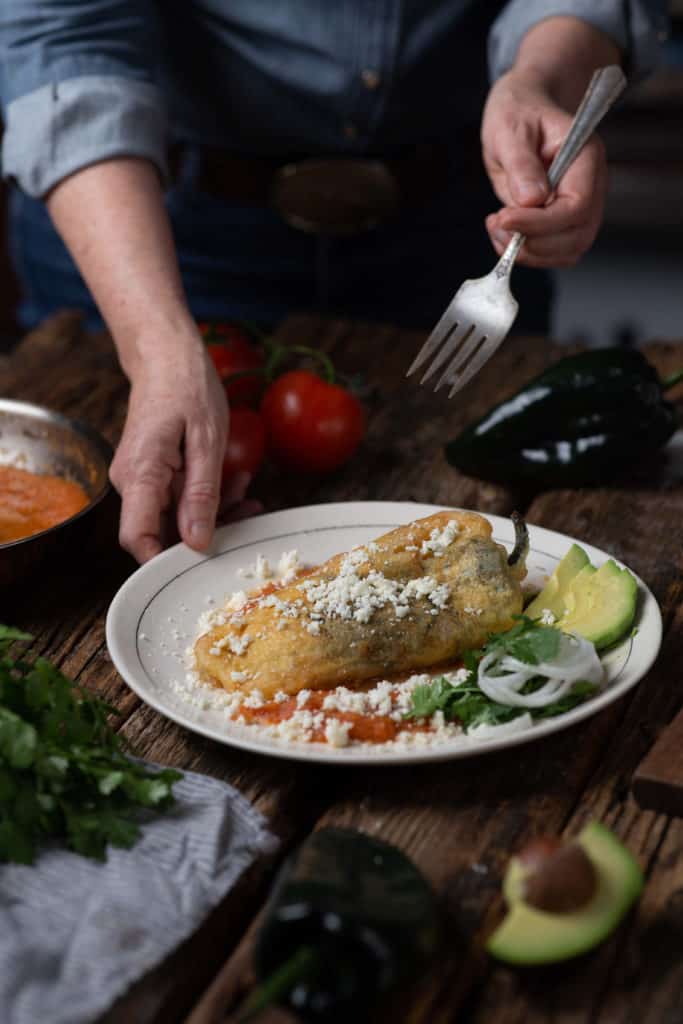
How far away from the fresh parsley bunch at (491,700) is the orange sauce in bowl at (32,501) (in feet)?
2.93

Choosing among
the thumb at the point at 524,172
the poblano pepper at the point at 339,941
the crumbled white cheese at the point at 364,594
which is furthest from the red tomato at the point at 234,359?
the poblano pepper at the point at 339,941

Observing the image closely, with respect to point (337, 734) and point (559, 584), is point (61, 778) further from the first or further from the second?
point (559, 584)

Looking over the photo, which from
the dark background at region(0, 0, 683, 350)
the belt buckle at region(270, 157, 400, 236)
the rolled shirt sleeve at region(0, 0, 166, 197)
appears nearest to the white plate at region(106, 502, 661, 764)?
the rolled shirt sleeve at region(0, 0, 166, 197)

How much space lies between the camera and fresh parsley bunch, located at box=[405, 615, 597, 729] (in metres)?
1.74

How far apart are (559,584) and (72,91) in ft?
5.30

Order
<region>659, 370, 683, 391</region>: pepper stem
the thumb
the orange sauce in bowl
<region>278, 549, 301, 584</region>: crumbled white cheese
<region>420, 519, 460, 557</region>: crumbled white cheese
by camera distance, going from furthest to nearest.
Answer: <region>659, 370, 683, 391</region>: pepper stem, the thumb, the orange sauce in bowl, <region>278, 549, 301, 584</region>: crumbled white cheese, <region>420, 519, 460, 557</region>: crumbled white cheese

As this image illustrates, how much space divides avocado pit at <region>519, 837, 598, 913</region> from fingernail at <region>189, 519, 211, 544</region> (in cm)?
100

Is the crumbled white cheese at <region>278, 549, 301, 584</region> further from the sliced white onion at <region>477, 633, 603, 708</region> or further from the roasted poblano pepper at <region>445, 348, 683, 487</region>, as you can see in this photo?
the roasted poblano pepper at <region>445, 348, 683, 487</region>

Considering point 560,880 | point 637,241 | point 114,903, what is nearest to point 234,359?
point 114,903

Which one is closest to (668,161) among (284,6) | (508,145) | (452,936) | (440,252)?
(440,252)

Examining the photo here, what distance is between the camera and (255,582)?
2.21 m

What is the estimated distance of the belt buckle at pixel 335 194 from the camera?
3381 mm

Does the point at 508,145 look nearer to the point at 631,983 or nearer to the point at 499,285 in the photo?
the point at 499,285

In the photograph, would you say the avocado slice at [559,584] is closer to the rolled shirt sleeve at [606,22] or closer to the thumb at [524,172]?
the thumb at [524,172]
